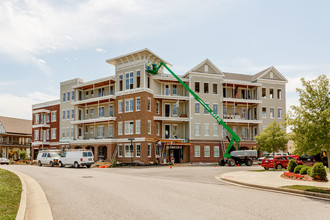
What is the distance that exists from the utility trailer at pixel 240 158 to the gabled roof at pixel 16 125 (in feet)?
199

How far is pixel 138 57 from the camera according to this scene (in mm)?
44875

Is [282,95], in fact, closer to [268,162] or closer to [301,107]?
[268,162]

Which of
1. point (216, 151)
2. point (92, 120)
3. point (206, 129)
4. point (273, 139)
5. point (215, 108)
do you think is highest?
point (215, 108)

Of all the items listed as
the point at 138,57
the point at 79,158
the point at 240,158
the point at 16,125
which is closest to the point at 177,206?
the point at 79,158

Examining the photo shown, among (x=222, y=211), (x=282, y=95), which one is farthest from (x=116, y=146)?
(x=222, y=211)

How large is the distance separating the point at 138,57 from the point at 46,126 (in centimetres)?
2554

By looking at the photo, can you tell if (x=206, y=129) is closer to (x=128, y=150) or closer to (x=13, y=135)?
(x=128, y=150)

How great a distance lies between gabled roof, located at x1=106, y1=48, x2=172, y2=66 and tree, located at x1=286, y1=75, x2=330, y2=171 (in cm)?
3186

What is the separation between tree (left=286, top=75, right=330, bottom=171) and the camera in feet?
44.7

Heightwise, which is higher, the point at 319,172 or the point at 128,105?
the point at 128,105

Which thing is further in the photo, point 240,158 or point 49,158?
point 49,158

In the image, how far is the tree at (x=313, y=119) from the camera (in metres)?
13.6

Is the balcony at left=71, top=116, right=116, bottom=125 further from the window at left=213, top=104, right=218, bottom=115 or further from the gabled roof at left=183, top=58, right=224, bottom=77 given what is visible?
the window at left=213, top=104, right=218, bottom=115

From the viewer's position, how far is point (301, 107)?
14.4 metres
